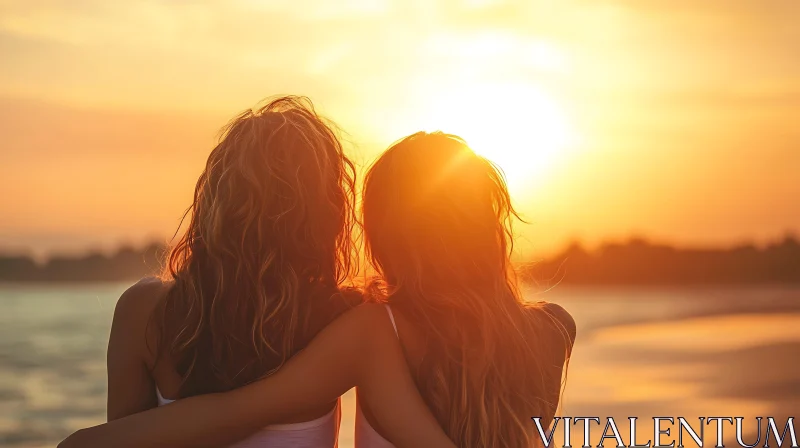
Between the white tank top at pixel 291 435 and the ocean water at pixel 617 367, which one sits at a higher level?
the ocean water at pixel 617 367

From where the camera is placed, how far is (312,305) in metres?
2.61

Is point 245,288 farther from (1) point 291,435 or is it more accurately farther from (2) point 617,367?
(2) point 617,367

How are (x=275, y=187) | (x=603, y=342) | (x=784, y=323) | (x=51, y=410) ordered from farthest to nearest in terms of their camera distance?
(x=784, y=323) → (x=603, y=342) → (x=51, y=410) → (x=275, y=187)

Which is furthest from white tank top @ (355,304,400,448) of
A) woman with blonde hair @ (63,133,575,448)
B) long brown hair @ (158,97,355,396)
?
long brown hair @ (158,97,355,396)

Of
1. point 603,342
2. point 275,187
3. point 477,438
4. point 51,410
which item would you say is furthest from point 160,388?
point 603,342

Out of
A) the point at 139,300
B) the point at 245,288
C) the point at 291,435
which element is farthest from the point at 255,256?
the point at 291,435

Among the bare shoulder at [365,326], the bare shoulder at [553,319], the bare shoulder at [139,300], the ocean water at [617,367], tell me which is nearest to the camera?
the bare shoulder at [365,326]

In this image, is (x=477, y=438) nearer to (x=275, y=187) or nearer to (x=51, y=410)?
(x=275, y=187)

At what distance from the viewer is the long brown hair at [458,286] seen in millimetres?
2557

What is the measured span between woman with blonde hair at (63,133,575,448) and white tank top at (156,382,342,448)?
0.12 m

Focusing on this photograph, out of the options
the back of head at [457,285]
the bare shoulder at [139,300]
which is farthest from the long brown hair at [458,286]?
the bare shoulder at [139,300]

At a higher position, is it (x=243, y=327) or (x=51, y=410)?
(x=51, y=410)

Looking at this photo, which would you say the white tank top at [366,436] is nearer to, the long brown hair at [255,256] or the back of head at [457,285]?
the back of head at [457,285]

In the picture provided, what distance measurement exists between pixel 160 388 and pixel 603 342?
44.0 feet
